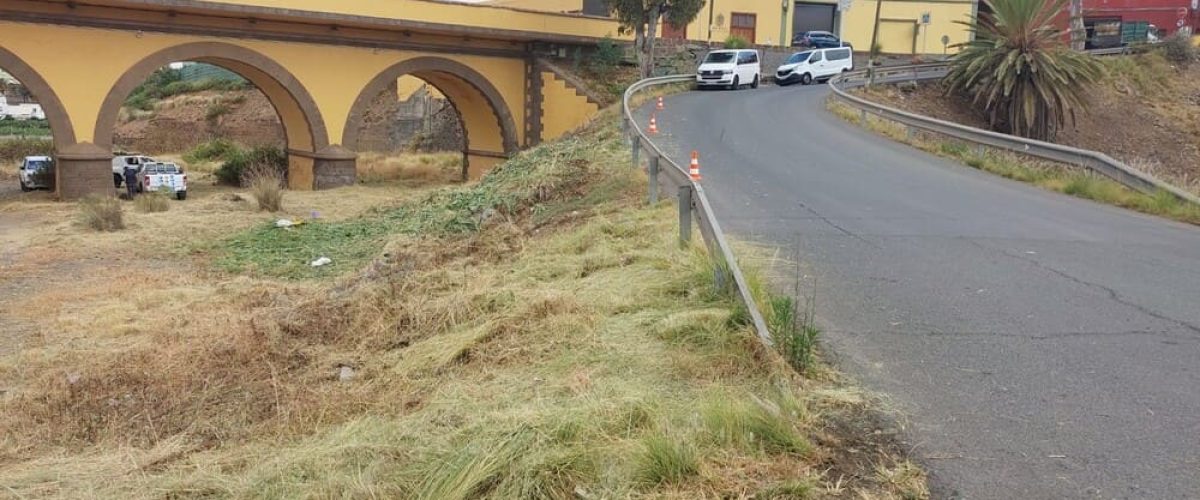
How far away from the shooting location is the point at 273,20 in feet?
90.8

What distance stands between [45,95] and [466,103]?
52.0 ft

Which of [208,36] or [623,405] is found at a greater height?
[208,36]

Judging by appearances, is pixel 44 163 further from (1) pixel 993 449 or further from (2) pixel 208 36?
(1) pixel 993 449

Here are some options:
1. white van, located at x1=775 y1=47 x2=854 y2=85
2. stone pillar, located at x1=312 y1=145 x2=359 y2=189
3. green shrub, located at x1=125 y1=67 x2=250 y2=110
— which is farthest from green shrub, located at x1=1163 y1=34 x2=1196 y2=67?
green shrub, located at x1=125 y1=67 x2=250 y2=110

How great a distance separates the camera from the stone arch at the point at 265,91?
25141 mm

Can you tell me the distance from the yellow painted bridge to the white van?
26.5 ft

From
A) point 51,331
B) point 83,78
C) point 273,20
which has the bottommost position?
point 51,331

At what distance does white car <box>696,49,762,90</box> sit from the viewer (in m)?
35.2

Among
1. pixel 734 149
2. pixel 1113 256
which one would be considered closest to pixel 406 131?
pixel 734 149

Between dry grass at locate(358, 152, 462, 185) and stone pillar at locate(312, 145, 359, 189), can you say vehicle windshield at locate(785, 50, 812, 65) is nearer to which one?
dry grass at locate(358, 152, 462, 185)

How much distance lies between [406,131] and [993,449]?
48707 mm

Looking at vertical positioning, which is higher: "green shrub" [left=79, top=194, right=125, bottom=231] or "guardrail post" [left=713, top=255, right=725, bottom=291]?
"guardrail post" [left=713, top=255, right=725, bottom=291]

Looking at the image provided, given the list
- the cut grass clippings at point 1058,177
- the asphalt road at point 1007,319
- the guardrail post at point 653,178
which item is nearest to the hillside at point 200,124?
the cut grass clippings at point 1058,177

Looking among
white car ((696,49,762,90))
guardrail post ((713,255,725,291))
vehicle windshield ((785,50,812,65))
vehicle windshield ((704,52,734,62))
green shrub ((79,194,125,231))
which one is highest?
vehicle windshield ((785,50,812,65))
